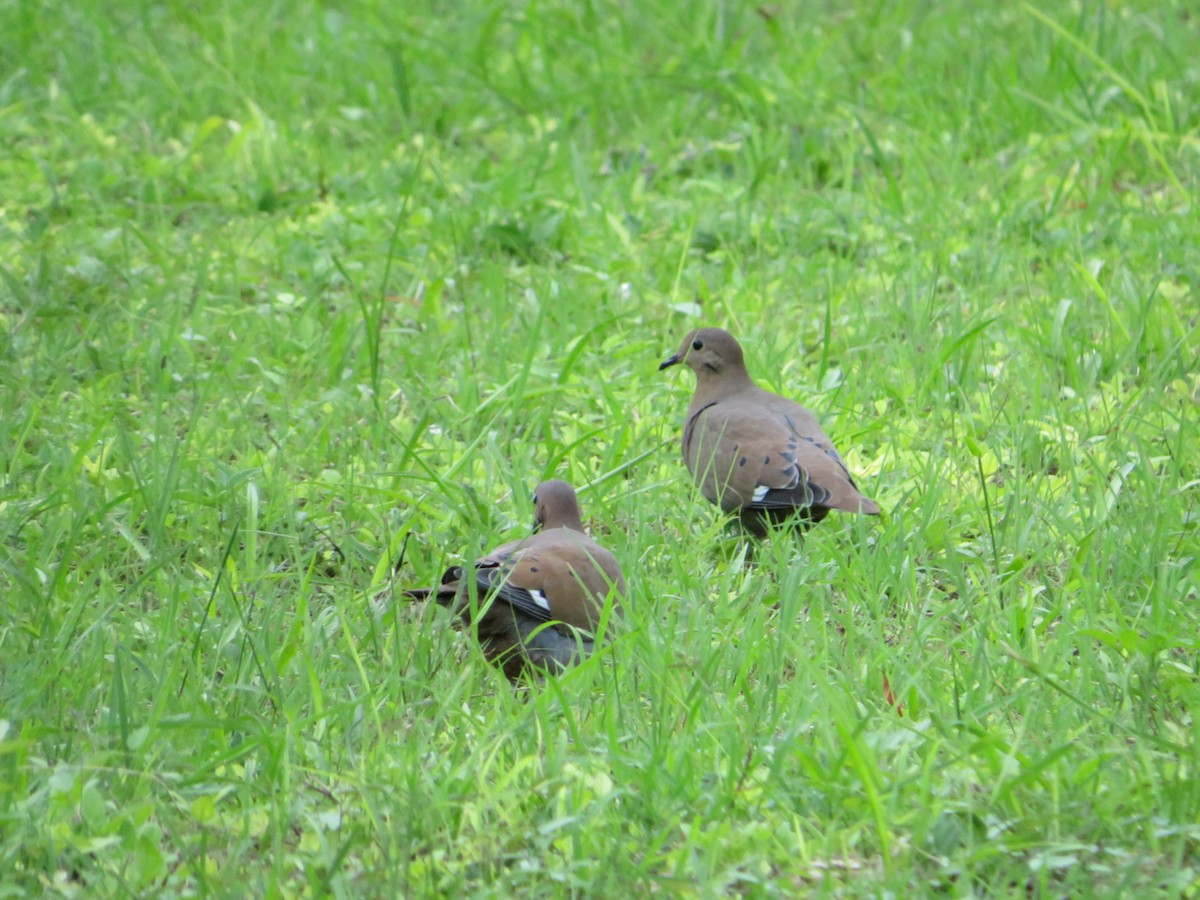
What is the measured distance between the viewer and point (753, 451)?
5.09 metres

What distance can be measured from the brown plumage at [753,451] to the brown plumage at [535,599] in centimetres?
85

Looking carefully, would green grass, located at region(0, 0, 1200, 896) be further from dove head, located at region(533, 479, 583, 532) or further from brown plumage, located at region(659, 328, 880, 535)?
dove head, located at region(533, 479, 583, 532)

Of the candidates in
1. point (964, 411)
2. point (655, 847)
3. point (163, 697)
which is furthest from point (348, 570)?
point (964, 411)

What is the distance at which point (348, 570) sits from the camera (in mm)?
4746

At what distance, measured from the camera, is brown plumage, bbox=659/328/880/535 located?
486 centimetres

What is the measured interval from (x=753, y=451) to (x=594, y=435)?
0.63 metres

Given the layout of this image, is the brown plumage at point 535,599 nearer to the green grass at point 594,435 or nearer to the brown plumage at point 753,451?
the green grass at point 594,435

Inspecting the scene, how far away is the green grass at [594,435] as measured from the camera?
127 inches

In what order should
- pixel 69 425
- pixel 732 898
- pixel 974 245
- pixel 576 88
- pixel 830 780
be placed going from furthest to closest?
pixel 576 88
pixel 974 245
pixel 69 425
pixel 830 780
pixel 732 898

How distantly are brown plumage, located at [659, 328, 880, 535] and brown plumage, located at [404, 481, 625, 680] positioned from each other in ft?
2.80

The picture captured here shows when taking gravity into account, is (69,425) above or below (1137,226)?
below

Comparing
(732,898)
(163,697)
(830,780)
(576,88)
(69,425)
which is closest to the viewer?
(732,898)

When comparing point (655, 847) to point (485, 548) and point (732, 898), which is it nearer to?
point (732, 898)

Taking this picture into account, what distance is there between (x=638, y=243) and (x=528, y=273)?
55 centimetres
